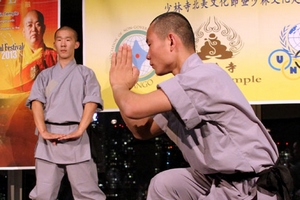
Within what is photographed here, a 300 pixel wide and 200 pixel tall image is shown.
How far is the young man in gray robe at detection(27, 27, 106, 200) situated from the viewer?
3322 mm

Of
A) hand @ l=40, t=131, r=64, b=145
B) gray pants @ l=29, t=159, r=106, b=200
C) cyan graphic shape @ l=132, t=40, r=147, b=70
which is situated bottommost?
gray pants @ l=29, t=159, r=106, b=200

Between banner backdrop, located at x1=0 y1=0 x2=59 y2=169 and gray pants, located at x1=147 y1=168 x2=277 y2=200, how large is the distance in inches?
76.5

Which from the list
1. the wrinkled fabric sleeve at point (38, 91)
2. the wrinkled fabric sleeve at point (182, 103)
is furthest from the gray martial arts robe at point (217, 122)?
the wrinkled fabric sleeve at point (38, 91)

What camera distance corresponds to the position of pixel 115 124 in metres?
4.00

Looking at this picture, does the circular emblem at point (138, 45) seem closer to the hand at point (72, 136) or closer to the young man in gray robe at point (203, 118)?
the hand at point (72, 136)

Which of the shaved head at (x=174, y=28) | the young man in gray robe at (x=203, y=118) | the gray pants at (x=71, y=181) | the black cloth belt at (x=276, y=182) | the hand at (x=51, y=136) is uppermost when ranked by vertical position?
the shaved head at (x=174, y=28)

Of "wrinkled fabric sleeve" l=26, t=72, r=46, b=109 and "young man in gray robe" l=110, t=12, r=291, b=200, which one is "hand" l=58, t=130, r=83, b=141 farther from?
"young man in gray robe" l=110, t=12, r=291, b=200

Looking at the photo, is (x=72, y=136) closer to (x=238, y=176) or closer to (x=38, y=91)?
(x=38, y=91)

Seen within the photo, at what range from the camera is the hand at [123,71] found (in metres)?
1.92

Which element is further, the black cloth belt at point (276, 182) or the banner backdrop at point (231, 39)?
the banner backdrop at point (231, 39)

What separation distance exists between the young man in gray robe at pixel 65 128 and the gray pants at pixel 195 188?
4.49 ft

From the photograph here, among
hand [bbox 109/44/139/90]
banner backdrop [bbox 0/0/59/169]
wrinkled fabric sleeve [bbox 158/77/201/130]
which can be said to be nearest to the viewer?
wrinkled fabric sleeve [bbox 158/77/201/130]

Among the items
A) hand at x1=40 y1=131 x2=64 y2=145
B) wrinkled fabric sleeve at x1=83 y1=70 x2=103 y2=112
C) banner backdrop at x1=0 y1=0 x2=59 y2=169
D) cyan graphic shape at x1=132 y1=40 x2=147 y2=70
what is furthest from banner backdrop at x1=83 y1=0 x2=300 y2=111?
hand at x1=40 y1=131 x2=64 y2=145

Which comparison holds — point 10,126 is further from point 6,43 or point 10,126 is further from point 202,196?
point 202,196
